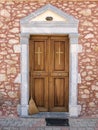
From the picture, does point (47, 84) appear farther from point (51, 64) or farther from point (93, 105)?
point (93, 105)

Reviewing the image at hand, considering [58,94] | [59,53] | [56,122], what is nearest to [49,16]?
[59,53]

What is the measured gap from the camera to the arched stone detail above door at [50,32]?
249 inches

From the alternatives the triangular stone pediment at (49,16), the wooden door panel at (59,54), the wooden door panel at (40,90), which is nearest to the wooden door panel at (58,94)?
the wooden door panel at (40,90)

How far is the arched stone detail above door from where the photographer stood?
631cm

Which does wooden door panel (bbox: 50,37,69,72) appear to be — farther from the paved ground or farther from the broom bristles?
the paved ground

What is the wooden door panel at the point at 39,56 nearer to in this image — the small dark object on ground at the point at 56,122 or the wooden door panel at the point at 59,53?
the wooden door panel at the point at 59,53

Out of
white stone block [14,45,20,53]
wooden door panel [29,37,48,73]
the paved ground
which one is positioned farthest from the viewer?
wooden door panel [29,37,48,73]

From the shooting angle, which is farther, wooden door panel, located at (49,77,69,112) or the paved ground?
wooden door panel, located at (49,77,69,112)

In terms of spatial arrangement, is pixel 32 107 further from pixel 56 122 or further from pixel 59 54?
pixel 59 54

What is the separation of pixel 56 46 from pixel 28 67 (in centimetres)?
89

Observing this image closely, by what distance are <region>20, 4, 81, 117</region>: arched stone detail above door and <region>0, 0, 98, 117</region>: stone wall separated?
4.3 inches

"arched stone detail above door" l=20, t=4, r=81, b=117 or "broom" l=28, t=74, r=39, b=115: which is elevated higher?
"arched stone detail above door" l=20, t=4, r=81, b=117

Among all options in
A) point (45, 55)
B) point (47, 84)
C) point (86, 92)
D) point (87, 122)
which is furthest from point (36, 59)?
point (87, 122)

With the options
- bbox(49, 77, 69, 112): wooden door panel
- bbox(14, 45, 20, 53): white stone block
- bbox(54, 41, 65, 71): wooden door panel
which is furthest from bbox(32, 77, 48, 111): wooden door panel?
bbox(14, 45, 20, 53): white stone block
